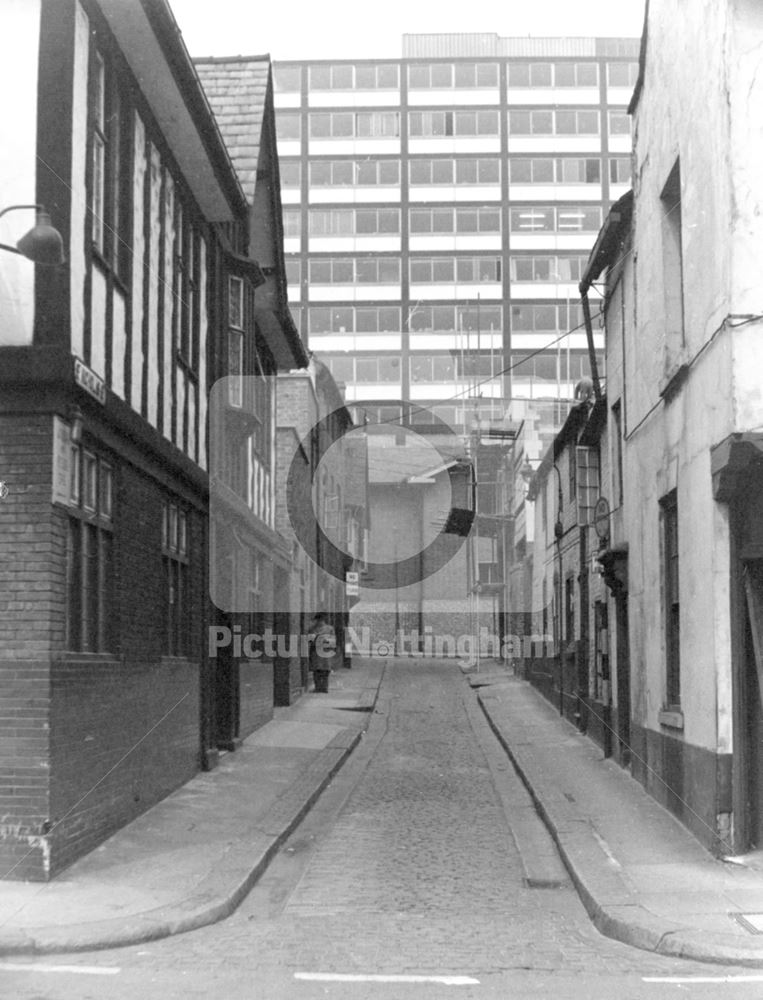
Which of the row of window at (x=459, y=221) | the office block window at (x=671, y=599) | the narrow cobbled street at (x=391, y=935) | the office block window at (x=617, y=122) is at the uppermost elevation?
the office block window at (x=617, y=122)

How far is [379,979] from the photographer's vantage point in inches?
297

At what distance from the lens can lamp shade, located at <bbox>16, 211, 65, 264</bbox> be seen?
8516 mm

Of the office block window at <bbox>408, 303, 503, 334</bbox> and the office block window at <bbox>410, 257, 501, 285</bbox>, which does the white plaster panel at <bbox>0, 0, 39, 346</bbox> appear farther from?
the office block window at <bbox>410, 257, 501, 285</bbox>

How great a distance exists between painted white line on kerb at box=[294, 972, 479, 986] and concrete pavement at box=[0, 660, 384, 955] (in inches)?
55.3

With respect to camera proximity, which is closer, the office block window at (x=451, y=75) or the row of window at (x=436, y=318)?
the row of window at (x=436, y=318)

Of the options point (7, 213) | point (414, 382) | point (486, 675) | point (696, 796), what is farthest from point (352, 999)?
point (414, 382)

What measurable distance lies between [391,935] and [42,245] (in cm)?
512

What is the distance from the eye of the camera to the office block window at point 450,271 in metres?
61.5

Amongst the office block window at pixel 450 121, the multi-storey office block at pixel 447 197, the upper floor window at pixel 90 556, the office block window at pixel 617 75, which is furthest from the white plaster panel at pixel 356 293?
the upper floor window at pixel 90 556

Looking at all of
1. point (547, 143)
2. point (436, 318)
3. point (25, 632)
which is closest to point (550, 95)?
point (547, 143)

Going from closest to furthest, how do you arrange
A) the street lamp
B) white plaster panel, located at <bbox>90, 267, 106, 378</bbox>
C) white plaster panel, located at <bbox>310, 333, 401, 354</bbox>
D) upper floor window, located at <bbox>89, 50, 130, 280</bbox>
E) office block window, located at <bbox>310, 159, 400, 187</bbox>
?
the street lamp < white plaster panel, located at <bbox>90, 267, 106, 378</bbox> < upper floor window, located at <bbox>89, 50, 130, 280</bbox> < white plaster panel, located at <bbox>310, 333, 401, 354</bbox> < office block window, located at <bbox>310, 159, 400, 187</bbox>

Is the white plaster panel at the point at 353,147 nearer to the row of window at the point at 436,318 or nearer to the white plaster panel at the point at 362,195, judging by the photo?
the white plaster panel at the point at 362,195

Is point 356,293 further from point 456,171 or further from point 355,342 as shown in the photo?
point 456,171

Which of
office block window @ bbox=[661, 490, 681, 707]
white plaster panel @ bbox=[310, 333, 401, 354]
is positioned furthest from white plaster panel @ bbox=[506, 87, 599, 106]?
office block window @ bbox=[661, 490, 681, 707]
